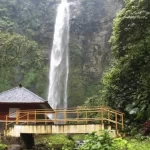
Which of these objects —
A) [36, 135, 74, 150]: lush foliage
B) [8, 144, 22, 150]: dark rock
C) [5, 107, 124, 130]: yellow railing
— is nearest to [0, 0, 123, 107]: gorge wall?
[5, 107, 124, 130]: yellow railing

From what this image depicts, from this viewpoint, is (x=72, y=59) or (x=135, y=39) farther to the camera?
(x=72, y=59)

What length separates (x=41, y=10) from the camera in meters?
42.6

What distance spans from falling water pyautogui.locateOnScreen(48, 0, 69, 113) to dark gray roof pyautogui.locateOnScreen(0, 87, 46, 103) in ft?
46.6

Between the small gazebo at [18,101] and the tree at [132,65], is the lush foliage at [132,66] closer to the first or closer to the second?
the tree at [132,65]

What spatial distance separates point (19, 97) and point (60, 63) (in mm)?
18314

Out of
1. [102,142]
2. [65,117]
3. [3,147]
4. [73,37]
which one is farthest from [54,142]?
[73,37]

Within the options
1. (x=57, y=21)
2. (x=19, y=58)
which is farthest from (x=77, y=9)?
(x=19, y=58)

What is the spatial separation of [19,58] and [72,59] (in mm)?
10789

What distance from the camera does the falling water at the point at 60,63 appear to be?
1406 inches

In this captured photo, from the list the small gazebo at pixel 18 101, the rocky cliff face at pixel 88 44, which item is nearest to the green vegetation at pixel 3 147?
the small gazebo at pixel 18 101

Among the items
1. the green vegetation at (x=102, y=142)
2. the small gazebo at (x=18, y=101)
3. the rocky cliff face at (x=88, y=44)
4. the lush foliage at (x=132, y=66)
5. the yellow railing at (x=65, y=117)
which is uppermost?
the rocky cliff face at (x=88, y=44)

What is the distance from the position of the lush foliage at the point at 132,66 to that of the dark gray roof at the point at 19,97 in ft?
18.2

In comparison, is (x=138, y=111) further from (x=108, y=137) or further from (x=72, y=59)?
(x=72, y=59)

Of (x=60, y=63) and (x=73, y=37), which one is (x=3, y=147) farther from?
(x=73, y=37)
